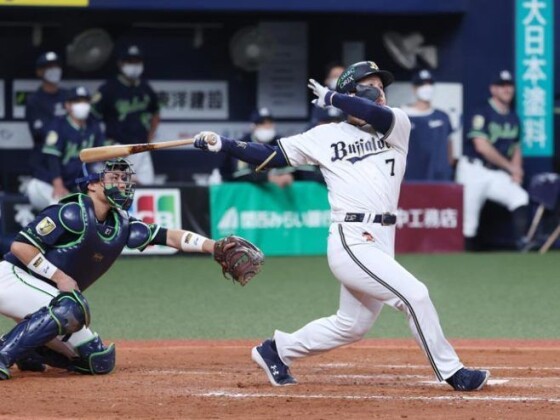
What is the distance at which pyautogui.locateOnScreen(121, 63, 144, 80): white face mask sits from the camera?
13.8 meters

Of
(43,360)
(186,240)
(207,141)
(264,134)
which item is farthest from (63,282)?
(264,134)

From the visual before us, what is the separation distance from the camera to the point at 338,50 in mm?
15172

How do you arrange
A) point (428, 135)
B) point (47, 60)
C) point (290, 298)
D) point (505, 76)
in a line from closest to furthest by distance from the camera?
point (290, 298), point (47, 60), point (428, 135), point (505, 76)

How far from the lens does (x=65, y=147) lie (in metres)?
13.0

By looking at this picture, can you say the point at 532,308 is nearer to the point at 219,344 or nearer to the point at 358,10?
the point at 219,344

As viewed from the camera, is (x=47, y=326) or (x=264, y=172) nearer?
(x=47, y=326)

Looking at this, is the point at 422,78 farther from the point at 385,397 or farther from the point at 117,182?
the point at 385,397

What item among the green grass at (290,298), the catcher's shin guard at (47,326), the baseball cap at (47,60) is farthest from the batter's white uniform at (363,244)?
the baseball cap at (47,60)

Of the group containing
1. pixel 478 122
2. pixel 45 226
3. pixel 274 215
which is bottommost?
pixel 274 215

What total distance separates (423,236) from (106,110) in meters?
3.53

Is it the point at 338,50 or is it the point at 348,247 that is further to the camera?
the point at 338,50

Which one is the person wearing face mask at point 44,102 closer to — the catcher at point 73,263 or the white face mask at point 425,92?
the white face mask at point 425,92

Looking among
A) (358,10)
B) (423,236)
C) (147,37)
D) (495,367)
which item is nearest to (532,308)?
(495,367)

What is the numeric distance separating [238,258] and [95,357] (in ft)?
3.04
